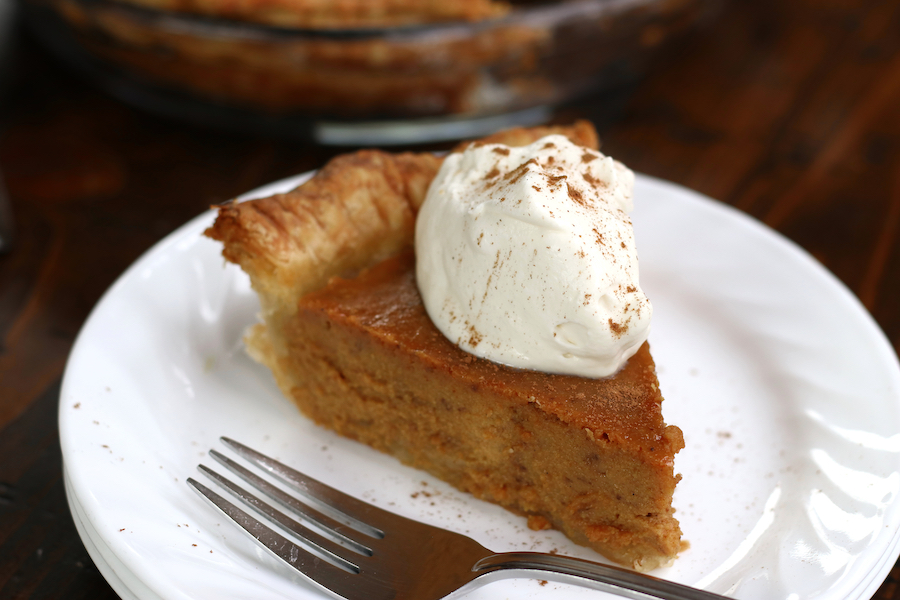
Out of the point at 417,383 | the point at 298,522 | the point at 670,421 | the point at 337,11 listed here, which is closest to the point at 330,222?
the point at 417,383

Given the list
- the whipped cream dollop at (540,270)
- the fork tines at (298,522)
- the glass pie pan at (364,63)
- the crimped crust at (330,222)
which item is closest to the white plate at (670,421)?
the fork tines at (298,522)

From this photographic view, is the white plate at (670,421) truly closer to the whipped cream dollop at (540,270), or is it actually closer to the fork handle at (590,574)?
the fork handle at (590,574)

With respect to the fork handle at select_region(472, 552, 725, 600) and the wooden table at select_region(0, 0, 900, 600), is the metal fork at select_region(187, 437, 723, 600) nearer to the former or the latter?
the fork handle at select_region(472, 552, 725, 600)

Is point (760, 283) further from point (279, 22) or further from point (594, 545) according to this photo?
Result: point (279, 22)

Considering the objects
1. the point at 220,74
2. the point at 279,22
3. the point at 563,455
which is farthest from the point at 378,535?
the point at 279,22

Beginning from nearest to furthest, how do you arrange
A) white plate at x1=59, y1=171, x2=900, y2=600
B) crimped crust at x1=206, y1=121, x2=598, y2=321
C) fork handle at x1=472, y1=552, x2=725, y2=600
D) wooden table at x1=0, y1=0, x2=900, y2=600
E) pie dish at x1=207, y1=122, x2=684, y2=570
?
fork handle at x1=472, y1=552, x2=725, y2=600
white plate at x1=59, y1=171, x2=900, y2=600
pie dish at x1=207, y1=122, x2=684, y2=570
crimped crust at x1=206, y1=121, x2=598, y2=321
wooden table at x1=0, y1=0, x2=900, y2=600

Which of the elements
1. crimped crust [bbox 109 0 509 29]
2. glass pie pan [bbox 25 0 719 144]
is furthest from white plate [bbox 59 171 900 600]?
crimped crust [bbox 109 0 509 29]
